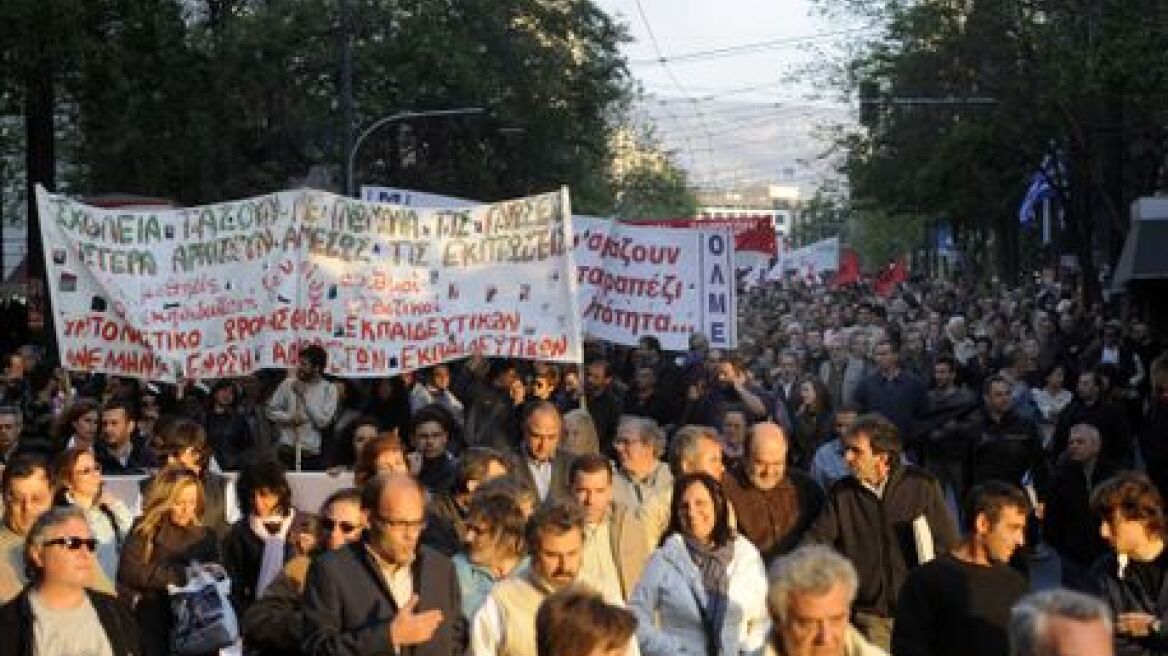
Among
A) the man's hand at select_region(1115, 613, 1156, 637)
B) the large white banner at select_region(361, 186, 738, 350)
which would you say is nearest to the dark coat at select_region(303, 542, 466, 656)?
the man's hand at select_region(1115, 613, 1156, 637)

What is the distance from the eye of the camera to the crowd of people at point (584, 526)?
7.53 metres

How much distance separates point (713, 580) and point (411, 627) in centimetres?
159

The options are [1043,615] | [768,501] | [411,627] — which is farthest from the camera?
[768,501]

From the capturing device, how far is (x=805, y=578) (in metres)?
6.35

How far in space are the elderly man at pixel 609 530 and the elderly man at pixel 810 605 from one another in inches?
96.5

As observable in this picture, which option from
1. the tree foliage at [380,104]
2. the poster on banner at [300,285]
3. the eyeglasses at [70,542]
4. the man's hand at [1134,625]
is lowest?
the man's hand at [1134,625]

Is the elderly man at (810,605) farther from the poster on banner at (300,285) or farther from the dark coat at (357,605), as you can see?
the poster on banner at (300,285)

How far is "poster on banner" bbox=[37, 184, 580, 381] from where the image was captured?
50.3 feet

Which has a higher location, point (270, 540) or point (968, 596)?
point (270, 540)

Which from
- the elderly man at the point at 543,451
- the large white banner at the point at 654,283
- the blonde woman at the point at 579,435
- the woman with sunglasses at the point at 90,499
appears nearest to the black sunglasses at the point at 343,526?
the woman with sunglasses at the point at 90,499

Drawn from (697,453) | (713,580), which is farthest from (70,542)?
(697,453)

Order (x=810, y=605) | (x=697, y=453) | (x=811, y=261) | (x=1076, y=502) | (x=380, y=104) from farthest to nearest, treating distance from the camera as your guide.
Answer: (x=811, y=261), (x=380, y=104), (x=1076, y=502), (x=697, y=453), (x=810, y=605)

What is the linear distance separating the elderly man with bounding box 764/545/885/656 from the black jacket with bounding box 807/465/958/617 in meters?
3.64

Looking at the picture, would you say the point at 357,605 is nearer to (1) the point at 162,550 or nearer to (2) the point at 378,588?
(2) the point at 378,588
